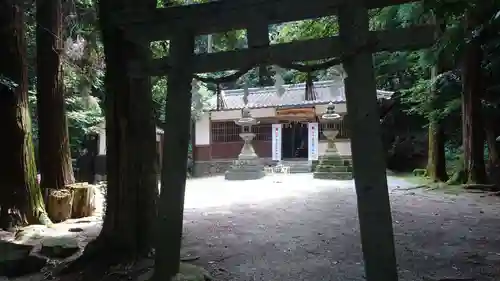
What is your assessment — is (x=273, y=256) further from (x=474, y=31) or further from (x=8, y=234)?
(x=474, y=31)

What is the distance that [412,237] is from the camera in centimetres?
531

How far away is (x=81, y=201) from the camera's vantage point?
7523 millimetres

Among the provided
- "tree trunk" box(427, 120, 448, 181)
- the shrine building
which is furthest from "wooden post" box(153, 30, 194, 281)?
the shrine building

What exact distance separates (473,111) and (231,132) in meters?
14.4

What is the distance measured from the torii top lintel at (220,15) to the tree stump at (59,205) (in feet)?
14.8

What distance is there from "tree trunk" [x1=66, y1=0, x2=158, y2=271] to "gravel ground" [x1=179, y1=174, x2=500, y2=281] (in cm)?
82

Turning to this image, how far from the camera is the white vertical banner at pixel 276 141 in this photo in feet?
71.2

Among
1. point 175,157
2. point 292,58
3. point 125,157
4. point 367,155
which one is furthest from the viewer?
point 125,157

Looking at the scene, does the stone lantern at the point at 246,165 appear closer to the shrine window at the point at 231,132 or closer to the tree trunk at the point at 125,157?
the shrine window at the point at 231,132

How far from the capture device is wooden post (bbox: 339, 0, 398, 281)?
9.06 feet

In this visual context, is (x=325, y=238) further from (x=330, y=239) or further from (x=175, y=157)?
(x=175, y=157)

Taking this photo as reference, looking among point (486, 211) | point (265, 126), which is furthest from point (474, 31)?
point (265, 126)

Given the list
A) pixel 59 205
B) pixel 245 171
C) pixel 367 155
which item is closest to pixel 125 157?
pixel 367 155

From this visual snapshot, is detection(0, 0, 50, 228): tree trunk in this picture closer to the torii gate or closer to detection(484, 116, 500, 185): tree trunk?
the torii gate
